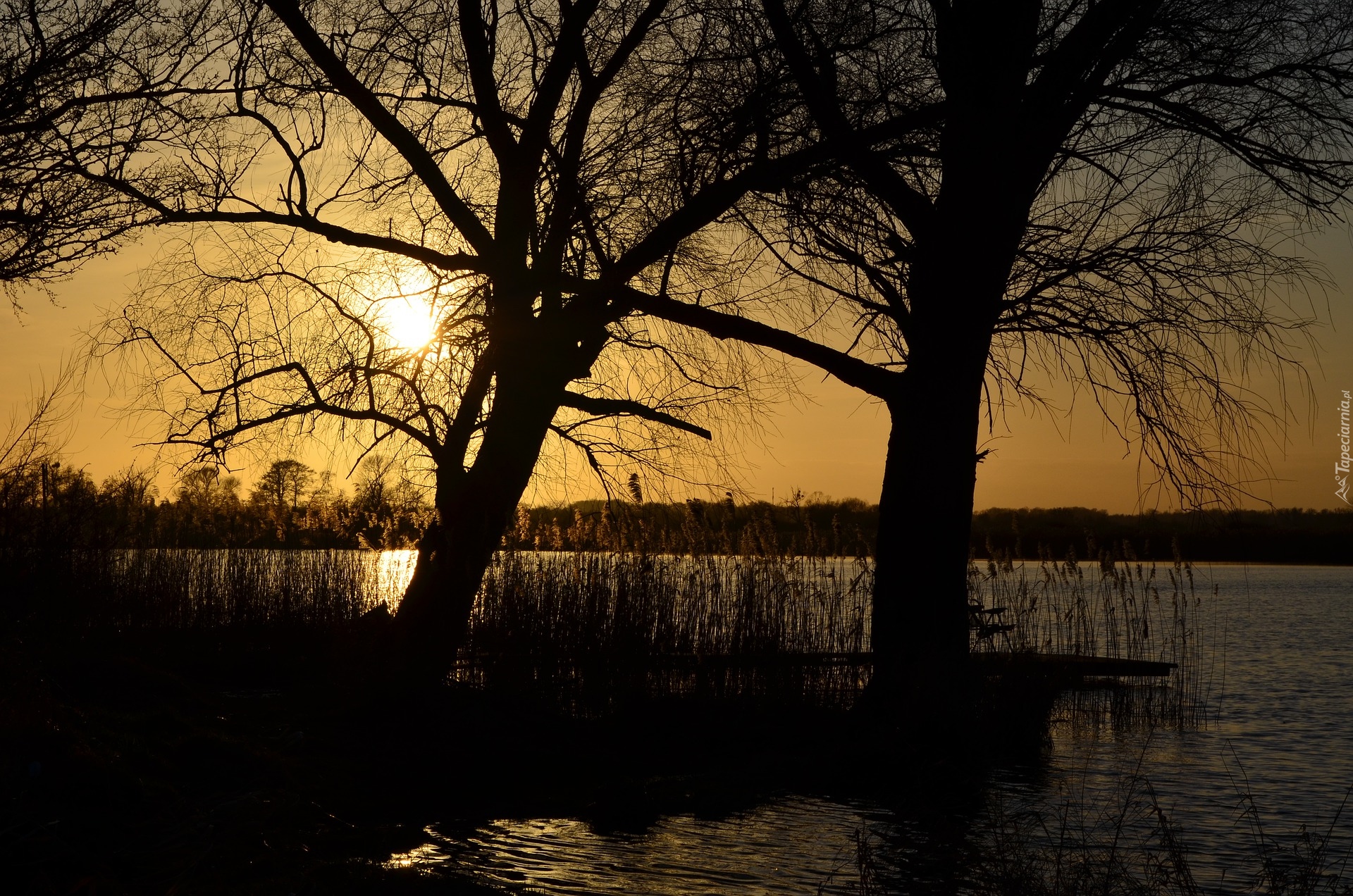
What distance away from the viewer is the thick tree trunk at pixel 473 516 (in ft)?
23.0

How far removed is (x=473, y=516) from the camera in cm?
733

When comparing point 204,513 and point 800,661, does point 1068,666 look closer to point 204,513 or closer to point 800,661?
point 800,661

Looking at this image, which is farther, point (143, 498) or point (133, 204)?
point (143, 498)

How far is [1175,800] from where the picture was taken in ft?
20.1

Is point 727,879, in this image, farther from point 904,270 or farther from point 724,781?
point 904,270

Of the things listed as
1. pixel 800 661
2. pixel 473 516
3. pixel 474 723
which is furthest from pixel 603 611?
pixel 800 661

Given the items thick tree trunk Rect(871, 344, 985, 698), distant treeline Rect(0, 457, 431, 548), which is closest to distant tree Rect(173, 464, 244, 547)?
distant treeline Rect(0, 457, 431, 548)

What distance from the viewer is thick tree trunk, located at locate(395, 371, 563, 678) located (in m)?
7.01

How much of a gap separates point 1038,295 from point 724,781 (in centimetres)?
352

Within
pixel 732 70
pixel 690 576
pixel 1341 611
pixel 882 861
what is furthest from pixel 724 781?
pixel 1341 611

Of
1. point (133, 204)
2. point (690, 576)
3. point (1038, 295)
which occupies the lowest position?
point (690, 576)

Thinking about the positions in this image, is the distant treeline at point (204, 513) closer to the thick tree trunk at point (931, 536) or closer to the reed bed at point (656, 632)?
the reed bed at point (656, 632)

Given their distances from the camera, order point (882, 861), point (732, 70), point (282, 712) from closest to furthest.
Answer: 1. point (882, 861)
2. point (732, 70)
3. point (282, 712)

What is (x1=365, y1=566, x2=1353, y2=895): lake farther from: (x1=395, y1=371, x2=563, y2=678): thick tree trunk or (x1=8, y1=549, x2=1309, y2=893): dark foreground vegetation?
(x1=395, y1=371, x2=563, y2=678): thick tree trunk
